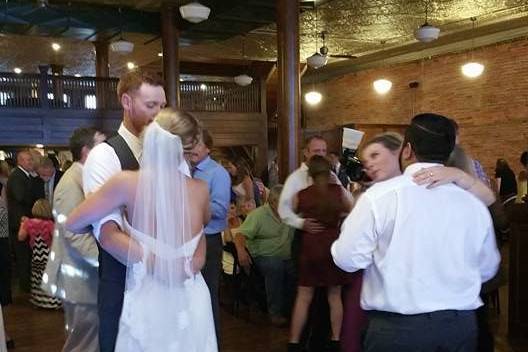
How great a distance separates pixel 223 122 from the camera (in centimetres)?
1198

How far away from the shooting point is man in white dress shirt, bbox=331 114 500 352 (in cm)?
185

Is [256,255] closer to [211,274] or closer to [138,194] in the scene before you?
[211,274]

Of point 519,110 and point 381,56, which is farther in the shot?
point 381,56

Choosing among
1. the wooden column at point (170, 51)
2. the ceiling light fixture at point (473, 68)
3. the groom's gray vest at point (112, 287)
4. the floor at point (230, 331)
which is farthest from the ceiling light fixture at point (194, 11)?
the groom's gray vest at point (112, 287)

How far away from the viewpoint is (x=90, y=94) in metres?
11.2

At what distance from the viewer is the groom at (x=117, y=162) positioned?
2.06 m

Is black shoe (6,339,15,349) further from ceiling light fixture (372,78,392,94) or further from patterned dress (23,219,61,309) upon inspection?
ceiling light fixture (372,78,392,94)

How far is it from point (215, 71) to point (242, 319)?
823cm

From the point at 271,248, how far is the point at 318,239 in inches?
50.9

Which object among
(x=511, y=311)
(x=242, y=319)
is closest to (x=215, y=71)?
(x=242, y=319)

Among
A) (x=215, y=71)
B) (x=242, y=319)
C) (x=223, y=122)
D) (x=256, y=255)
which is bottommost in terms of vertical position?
(x=242, y=319)

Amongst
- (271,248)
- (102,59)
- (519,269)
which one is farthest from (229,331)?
(102,59)

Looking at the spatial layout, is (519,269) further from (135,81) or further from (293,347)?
(135,81)

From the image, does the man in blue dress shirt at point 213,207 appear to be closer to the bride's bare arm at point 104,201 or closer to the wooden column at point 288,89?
the bride's bare arm at point 104,201
